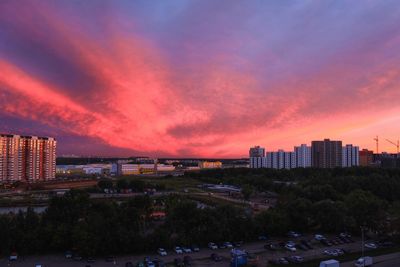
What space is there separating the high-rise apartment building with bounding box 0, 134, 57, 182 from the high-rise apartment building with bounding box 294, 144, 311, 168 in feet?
105

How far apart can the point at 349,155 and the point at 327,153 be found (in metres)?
3.20

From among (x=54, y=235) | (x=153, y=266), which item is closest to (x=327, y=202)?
(x=153, y=266)

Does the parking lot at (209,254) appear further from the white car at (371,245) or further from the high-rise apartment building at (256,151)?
the high-rise apartment building at (256,151)

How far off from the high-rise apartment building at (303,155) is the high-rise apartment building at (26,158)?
1254 inches

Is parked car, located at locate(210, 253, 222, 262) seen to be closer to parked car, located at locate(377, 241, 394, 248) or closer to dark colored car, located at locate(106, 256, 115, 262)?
dark colored car, located at locate(106, 256, 115, 262)

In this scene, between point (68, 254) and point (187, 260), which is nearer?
point (187, 260)

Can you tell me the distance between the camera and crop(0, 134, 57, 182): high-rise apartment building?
4172 cm

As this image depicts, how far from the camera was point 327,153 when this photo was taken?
5066 centimetres

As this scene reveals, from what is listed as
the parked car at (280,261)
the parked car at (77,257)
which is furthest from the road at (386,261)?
the parked car at (77,257)

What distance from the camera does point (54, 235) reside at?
1233cm

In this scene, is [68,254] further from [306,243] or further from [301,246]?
[306,243]

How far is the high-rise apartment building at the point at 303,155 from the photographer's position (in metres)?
52.3

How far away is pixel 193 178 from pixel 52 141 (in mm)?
18638

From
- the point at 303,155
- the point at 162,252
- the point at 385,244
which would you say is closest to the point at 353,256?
the point at 385,244
